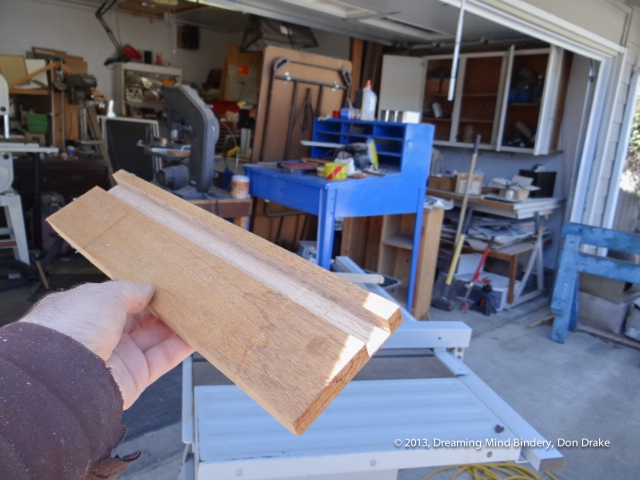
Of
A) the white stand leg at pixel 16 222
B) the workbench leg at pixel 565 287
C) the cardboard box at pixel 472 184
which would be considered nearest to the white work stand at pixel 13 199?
the white stand leg at pixel 16 222

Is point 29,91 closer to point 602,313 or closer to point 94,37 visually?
point 94,37

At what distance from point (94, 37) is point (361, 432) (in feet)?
26.0

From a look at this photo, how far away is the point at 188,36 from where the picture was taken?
319 inches

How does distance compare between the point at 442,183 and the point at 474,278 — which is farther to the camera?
the point at 442,183

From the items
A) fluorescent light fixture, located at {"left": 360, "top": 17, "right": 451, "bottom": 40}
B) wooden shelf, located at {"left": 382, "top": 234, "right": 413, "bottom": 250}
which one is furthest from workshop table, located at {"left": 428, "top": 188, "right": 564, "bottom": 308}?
fluorescent light fixture, located at {"left": 360, "top": 17, "right": 451, "bottom": 40}

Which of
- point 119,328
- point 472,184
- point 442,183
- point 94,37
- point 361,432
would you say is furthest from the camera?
point 94,37

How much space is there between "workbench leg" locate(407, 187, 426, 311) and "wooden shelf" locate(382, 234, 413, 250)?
138 millimetres

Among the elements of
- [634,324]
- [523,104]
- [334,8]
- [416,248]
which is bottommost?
[634,324]

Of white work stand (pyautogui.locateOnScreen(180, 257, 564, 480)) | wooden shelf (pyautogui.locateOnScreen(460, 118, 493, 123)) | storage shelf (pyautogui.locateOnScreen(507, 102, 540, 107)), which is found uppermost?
storage shelf (pyautogui.locateOnScreen(507, 102, 540, 107))

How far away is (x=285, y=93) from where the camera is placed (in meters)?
3.54

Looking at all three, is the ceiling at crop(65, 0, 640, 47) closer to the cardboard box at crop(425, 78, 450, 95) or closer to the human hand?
the cardboard box at crop(425, 78, 450, 95)

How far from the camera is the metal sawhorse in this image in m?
3.24

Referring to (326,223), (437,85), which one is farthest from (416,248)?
(437,85)

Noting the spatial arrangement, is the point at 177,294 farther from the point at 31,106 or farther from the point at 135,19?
the point at 135,19
